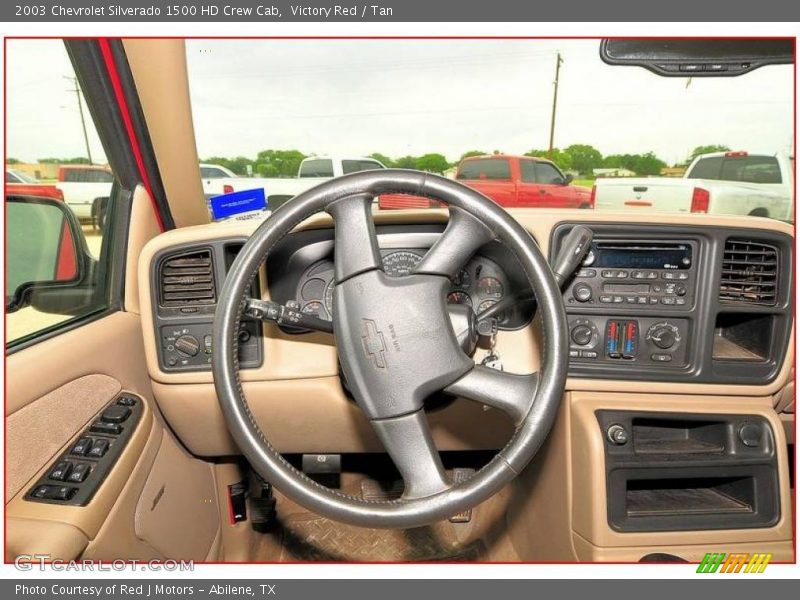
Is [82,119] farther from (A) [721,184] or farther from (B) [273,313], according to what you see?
(A) [721,184]

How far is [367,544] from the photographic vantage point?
6.58ft

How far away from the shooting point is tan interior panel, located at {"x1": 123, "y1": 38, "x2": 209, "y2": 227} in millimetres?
1521

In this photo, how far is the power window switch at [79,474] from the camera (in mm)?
1147

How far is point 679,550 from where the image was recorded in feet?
4.63

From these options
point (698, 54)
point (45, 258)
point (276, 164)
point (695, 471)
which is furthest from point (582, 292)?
point (45, 258)

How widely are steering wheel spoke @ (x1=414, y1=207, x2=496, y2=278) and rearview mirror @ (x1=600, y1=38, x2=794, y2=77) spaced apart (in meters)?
0.76

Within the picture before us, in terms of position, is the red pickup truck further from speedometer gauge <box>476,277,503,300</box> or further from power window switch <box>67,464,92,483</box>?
power window switch <box>67,464,92,483</box>

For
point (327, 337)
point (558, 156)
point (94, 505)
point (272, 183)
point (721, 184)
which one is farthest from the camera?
point (721, 184)

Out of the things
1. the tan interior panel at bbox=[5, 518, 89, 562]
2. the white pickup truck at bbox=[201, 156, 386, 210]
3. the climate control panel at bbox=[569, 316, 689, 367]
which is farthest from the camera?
the white pickup truck at bbox=[201, 156, 386, 210]

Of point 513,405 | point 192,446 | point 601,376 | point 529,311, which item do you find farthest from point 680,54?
point 192,446

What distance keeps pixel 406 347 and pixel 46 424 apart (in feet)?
3.01

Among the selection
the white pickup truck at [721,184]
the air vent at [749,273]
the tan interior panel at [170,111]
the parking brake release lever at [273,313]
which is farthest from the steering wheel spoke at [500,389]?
the white pickup truck at [721,184]

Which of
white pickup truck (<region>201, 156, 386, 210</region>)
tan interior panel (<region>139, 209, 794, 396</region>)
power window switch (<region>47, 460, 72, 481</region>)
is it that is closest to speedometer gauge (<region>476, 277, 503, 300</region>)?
tan interior panel (<region>139, 209, 794, 396</region>)

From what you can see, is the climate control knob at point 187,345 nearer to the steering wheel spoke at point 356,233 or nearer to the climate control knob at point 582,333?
the steering wheel spoke at point 356,233
